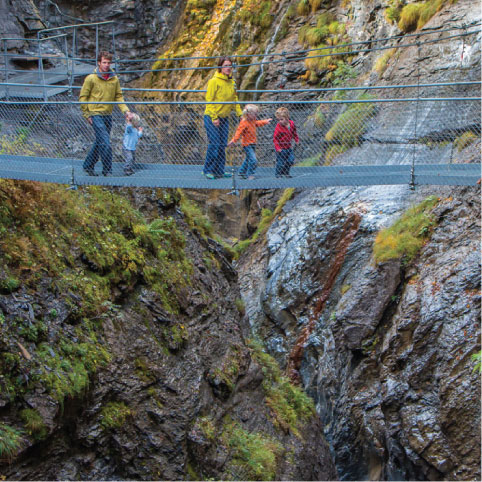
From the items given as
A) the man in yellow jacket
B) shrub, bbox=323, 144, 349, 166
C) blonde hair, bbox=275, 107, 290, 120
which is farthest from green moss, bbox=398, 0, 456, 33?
the man in yellow jacket

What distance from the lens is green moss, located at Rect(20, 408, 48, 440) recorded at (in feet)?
20.2

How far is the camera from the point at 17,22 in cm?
1881

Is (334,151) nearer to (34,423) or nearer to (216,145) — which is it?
(216,145)

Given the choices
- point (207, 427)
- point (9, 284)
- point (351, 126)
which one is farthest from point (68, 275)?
point (351, 126)

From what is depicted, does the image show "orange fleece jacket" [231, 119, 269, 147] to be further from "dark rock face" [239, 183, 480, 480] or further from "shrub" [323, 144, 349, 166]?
"dark rock face" [239, 183, 480, 480]

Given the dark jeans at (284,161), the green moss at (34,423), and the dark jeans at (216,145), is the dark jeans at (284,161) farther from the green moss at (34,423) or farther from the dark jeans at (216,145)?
the green moss at (34,423)

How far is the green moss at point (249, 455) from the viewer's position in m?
8.59

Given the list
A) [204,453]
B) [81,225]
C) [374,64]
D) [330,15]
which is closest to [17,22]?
[330,15]

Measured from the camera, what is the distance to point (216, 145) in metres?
8.88

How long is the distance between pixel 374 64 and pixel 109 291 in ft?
33.7

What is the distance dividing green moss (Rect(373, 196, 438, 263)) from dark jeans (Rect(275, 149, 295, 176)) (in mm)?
3726

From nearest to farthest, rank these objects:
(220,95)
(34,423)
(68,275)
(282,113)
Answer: (34,423) → (68,275) → (220,95) → (282,113)

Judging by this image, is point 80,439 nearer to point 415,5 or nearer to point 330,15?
point 415,5

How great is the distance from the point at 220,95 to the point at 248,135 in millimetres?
660
